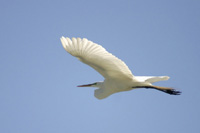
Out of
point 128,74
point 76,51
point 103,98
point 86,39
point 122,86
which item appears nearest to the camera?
point 86,39

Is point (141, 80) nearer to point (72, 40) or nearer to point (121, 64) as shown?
point (121, 64)

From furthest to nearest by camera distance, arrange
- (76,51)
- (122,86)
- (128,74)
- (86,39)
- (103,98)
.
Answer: (103,98) < (122,86) < (128,74) < (76,51) < (86,39)

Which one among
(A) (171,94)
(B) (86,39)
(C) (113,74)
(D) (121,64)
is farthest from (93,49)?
(A) (171,94)

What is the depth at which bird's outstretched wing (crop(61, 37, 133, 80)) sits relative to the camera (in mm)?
5353

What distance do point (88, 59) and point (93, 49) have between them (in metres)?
0.43

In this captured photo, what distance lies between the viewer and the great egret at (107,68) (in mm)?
5406

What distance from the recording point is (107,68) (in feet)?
19.8

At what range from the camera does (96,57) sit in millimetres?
5602

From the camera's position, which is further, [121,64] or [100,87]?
[100,87]

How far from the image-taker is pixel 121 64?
5707 millimetres

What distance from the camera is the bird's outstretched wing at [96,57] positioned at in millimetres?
5353

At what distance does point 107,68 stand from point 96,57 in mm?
531

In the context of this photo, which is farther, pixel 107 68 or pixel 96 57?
pixel 107 68

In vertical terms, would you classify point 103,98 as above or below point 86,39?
below
